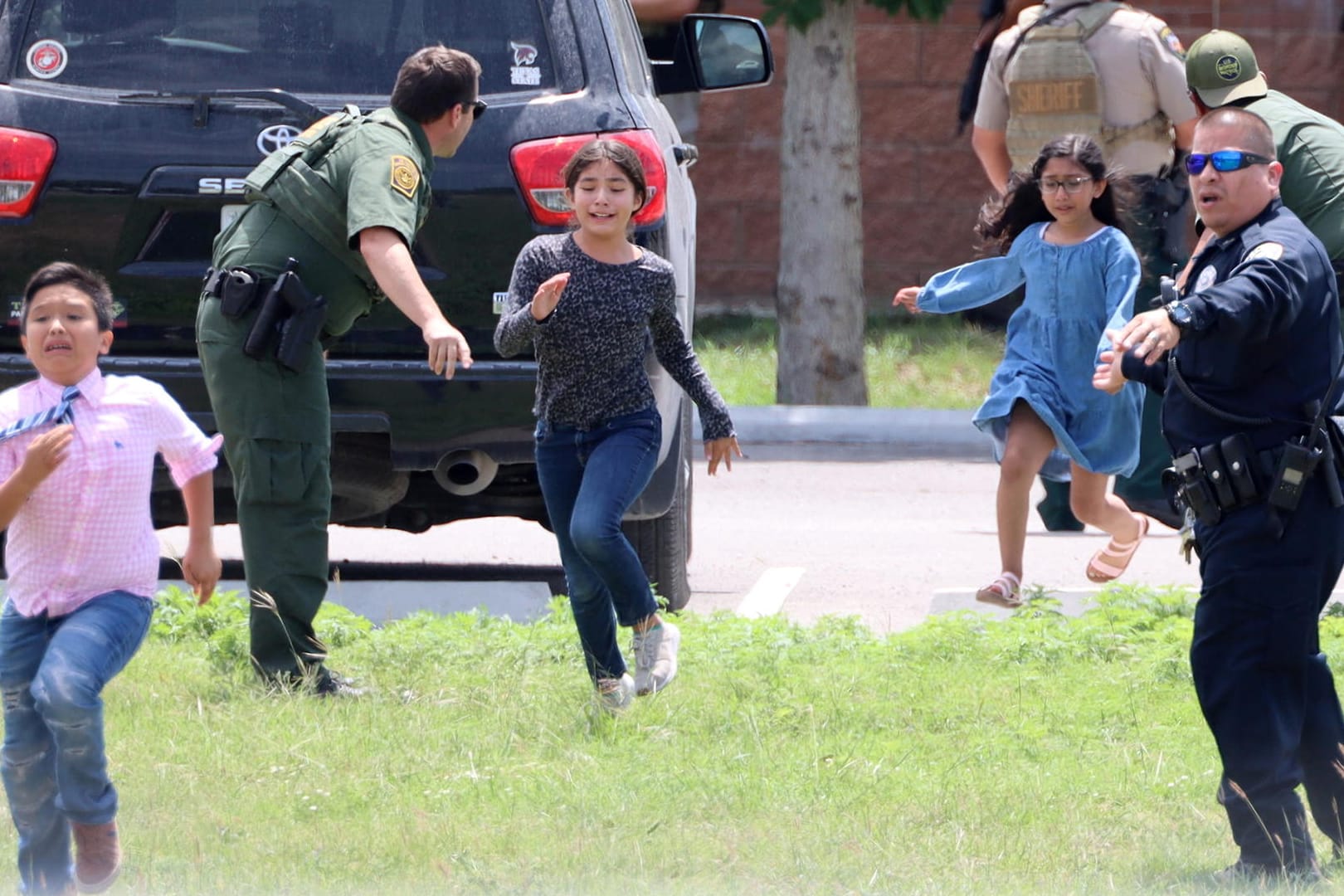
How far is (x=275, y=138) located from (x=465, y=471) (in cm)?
110

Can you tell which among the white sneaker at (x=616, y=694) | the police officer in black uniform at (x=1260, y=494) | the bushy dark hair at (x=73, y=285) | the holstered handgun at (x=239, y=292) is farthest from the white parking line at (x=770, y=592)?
the bushy dark hair at (x=73, y=285)

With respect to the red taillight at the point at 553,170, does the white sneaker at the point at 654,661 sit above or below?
below

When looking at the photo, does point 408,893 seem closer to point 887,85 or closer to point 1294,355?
point 1294,355

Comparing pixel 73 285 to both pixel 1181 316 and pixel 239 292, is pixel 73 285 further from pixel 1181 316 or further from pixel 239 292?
pixel 1181 316

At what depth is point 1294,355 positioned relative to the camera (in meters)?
4.23

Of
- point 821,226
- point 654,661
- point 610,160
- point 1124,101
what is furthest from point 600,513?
point 821,226

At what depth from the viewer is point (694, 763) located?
500 centimetres

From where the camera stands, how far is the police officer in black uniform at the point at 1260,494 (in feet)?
13.6

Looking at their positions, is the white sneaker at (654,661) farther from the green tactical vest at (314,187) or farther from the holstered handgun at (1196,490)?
the holstered handgun at (1196,490)

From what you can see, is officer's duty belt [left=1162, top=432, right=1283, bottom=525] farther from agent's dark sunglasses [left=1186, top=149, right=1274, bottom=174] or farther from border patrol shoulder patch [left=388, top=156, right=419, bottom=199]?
border patrol shoulder patch [left=388, top=156, right=419, bottom=199]

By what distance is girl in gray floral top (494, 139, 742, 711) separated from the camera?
216 inches

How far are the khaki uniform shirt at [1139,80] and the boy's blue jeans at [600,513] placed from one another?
3.71 meters

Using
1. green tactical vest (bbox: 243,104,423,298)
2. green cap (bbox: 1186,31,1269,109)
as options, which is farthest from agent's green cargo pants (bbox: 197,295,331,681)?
green cap (bbox: 1186,31,1269,109)

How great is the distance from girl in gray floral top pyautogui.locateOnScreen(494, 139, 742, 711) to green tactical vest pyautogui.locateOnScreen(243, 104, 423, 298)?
44 centimetres
